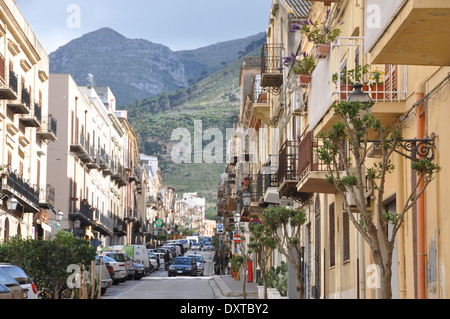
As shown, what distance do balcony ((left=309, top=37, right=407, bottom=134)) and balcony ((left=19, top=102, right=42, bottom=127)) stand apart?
2349 cm

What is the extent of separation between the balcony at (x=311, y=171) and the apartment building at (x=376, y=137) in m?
0.03

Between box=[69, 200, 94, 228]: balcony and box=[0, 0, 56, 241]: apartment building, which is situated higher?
box=[0, 0, 56, 241]: apartment building

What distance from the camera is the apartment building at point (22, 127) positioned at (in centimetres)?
3362

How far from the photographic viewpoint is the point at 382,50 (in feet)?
32.7

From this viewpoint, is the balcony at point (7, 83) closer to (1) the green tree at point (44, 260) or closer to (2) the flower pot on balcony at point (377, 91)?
(1) the green tree at point (44, 260)

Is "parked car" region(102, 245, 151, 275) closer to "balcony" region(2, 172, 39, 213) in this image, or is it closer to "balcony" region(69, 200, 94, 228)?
"balcony" region(69, 200, 94, 228)

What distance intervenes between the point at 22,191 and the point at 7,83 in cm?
515

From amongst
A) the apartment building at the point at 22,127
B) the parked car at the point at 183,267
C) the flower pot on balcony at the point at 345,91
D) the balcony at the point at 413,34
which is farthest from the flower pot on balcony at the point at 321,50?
the parked car at the point at 183,267

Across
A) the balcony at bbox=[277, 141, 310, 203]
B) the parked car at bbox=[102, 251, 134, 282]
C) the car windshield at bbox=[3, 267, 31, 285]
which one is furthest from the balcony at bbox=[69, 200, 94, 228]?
the car windshield at bbox=[3, 267, 31, 285]

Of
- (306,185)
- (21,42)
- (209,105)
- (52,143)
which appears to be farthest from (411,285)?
(209,105)

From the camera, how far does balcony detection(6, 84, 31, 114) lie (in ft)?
113

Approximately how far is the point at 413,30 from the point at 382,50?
0.81m

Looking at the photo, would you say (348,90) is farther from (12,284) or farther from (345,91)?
(12,284)

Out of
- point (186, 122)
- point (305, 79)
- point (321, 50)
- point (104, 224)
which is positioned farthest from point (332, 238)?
point (186, 122)
